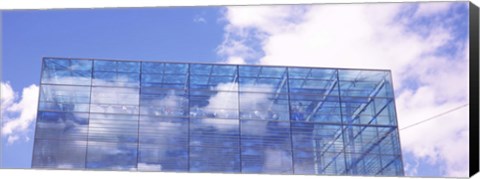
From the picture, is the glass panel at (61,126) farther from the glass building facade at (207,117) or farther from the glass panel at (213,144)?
the glass panel at (213,144)

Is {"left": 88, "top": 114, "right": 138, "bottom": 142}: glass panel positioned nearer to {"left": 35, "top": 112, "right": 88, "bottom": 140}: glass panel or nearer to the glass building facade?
the glass building facade

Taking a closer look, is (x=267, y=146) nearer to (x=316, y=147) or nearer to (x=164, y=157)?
(x=316, y=147)

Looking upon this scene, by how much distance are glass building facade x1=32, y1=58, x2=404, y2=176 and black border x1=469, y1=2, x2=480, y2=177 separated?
1248cm

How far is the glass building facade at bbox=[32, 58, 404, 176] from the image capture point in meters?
21.7

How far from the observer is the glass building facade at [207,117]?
21.7 meters

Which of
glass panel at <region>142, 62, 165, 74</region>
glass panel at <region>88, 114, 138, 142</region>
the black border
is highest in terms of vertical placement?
glass panel at <region>142, 62, 165, 74</region>

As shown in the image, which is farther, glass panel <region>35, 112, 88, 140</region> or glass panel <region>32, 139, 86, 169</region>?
glass panel <region>35, 112, 88, 140</region>

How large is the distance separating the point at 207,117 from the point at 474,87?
1386cm

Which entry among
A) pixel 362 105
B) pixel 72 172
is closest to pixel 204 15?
pixel 362 105

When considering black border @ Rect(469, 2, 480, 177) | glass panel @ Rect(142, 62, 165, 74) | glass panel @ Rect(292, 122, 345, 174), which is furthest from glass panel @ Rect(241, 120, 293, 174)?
black border @ Rect(469, 2, 480, 177)

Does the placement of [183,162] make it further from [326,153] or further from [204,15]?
[204,15]

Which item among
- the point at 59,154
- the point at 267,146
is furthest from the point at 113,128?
the point at 267,146

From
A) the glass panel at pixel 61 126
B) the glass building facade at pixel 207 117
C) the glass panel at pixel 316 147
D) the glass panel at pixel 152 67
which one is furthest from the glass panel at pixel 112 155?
the glass panel at pixel 316 147

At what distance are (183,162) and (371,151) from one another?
552 cm
